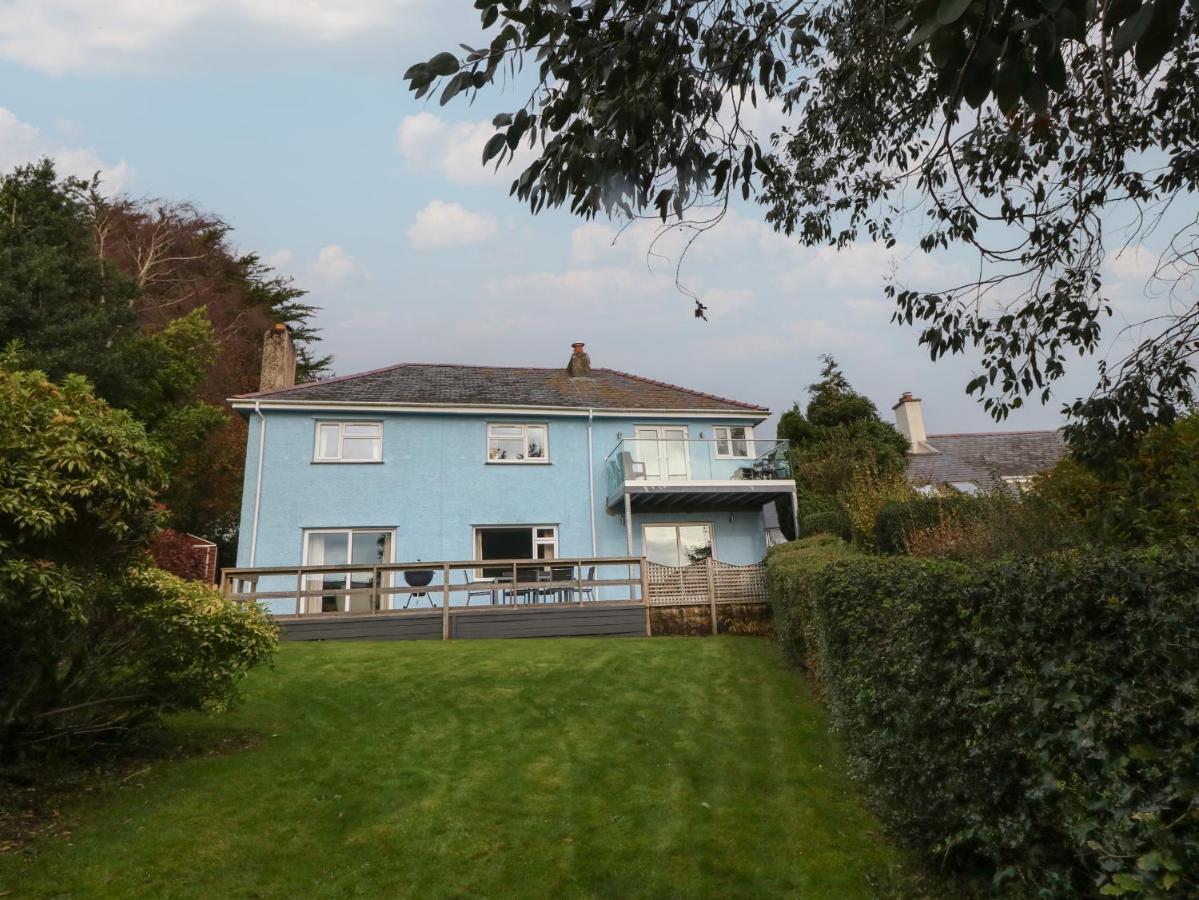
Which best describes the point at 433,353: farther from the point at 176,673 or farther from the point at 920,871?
the point at 920,871

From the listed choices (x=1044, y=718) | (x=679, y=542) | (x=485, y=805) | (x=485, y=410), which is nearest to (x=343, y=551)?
(x=485, y=410)

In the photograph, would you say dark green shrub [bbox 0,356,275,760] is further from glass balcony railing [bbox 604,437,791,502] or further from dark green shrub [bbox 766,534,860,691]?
glass balcony railing [bbox 604,437,791,502]

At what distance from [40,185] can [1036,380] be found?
24.7m

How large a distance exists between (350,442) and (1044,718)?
19741 mm

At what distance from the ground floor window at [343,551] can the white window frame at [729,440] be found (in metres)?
9.18

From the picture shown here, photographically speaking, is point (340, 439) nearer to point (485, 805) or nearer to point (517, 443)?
point (517, 443)

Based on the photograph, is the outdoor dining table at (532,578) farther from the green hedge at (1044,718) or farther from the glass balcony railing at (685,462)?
the green hedge at (1044,718)

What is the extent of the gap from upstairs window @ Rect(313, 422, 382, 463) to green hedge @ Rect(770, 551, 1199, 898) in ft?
56.2

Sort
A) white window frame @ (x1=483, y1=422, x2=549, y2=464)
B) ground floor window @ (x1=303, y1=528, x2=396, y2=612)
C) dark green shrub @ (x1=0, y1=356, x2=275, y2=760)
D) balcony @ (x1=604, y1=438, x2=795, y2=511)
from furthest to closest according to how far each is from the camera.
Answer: white window frame @ (x1=483, y1=422, x2=549, y2=464)
balcony @ (x1=604, y1=438, x2=795, y2=511)
ground floor window @ (x1=303, y1=528, x2=396, y2=612)
dark green shrub @ (x1=0, y1=356, x2=275, y2=760)

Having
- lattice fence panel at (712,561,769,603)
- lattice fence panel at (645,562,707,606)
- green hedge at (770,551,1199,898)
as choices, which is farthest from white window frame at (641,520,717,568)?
green hedge at (770,551,1199,898)

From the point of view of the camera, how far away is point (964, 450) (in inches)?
1246

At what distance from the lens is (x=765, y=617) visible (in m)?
16.7

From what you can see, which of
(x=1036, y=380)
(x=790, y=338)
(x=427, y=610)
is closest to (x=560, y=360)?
(x=427, y=610)

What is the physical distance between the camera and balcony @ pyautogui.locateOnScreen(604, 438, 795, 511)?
21047 millimetres
